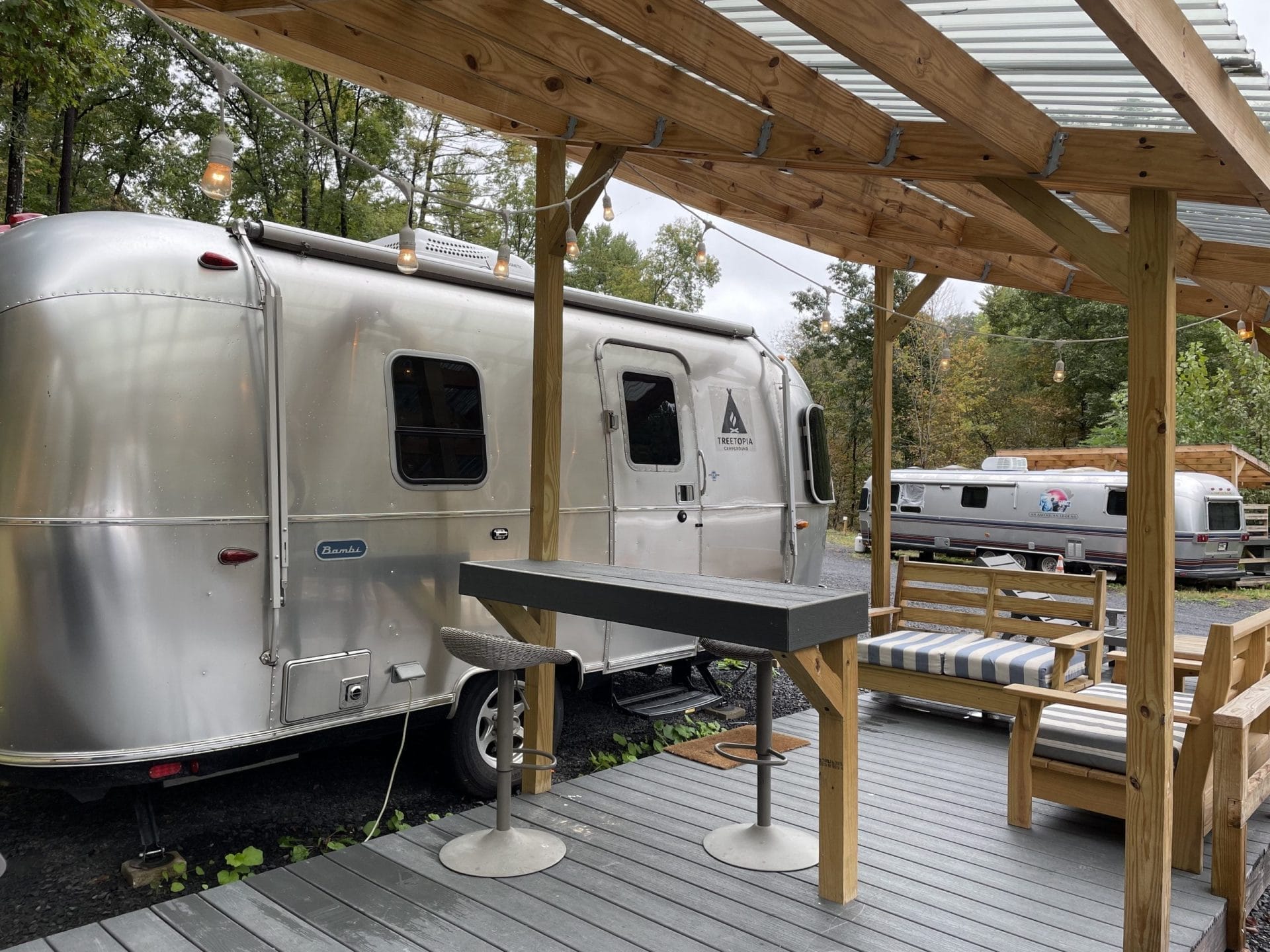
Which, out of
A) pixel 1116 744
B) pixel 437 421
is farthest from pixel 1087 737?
pixel 437 421

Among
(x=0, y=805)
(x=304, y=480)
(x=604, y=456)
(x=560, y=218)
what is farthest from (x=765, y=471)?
(x=0, y=805)

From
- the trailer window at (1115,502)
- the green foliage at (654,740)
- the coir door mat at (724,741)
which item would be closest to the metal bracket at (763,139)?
the coir door mat at (724,741)

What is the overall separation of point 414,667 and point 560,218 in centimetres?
216

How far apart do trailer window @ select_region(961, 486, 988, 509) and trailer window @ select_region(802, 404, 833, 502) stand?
1070cm

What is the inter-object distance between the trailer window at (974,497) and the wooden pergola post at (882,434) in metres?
11.0

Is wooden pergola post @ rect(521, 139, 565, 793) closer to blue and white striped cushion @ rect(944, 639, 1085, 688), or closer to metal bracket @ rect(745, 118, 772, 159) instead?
metal bracket @ rect(745, 118, 772, 159)

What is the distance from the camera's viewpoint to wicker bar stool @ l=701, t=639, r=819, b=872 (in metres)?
3.49

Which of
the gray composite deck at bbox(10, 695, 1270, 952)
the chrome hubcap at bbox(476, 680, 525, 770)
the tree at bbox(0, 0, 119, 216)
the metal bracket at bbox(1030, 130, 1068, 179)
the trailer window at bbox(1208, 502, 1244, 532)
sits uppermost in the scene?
the tree at bbox(0, 0, 119, 216)

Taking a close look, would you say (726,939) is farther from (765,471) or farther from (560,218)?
(765,471)

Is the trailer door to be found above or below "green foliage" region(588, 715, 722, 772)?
above

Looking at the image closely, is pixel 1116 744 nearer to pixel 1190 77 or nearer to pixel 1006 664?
pixel 1006 664

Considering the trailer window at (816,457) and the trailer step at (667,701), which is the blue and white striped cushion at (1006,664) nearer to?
the trailer step at (667,701)

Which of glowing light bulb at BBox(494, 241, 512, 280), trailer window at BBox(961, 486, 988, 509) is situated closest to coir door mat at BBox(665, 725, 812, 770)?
glowing light bulb at BBox(494, 241, 512, 280)

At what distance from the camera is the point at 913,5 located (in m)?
2.88
